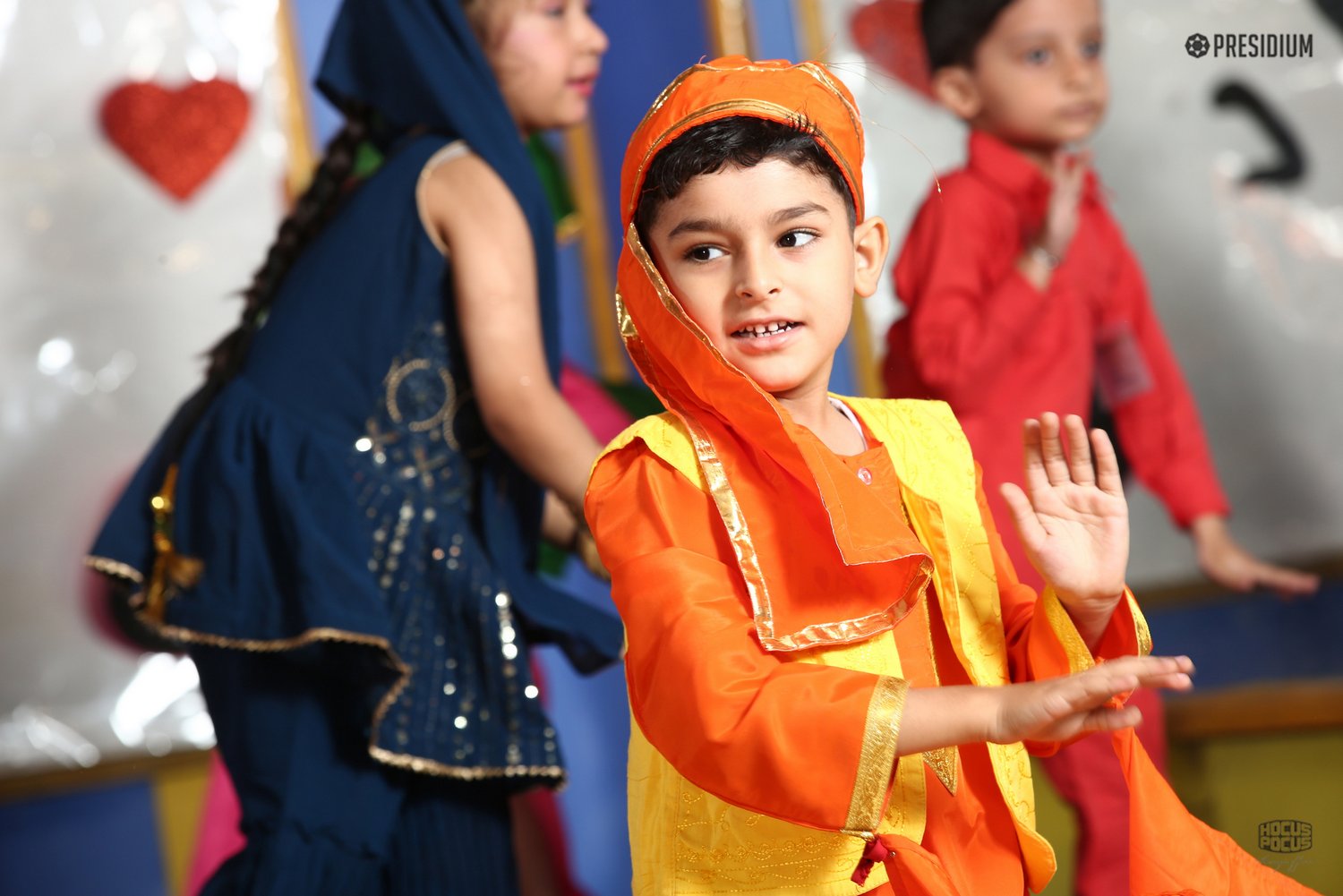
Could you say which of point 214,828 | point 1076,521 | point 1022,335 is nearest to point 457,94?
point 1022,335

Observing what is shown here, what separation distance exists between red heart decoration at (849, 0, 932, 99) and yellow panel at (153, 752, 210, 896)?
1567 millimetres

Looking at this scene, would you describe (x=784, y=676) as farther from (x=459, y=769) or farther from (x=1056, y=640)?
(x=459, y=769)

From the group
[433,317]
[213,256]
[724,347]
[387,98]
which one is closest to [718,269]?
[724,347]

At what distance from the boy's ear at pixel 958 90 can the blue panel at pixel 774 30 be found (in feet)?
0.71

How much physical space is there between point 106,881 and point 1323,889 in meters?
1.87

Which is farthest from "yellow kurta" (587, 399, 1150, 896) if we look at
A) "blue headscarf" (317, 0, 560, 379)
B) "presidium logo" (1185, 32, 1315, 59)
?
"presidium logo" (1185, 32, 1315, 59)

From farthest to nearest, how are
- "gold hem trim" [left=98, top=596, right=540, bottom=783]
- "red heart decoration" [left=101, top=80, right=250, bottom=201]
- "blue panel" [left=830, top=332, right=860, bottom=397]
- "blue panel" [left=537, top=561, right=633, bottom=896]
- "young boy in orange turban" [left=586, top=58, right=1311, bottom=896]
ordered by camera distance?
"red heart decoration" [left=101, top=80, right=250, bottom=201] < "blue panel" [left=537, top=561, right=633, bottom=896] < "blue panel" [left=830, top=332, right=860, bottom=397] < "gold hem trim" [left=98, top=596, right=540, bottom=783] < "young boy in orange turban" [left=586, top=58, right=1311, bottom=896]

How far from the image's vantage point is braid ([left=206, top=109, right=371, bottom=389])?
1.69 meters

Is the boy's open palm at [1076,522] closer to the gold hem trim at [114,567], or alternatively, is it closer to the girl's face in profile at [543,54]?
the girl's face in profile at [543,54]

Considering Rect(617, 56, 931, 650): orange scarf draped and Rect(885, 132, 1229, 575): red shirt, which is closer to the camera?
Rect(617, 56, 931, 650): orange scarf draped

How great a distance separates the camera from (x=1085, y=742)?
177 centimetres

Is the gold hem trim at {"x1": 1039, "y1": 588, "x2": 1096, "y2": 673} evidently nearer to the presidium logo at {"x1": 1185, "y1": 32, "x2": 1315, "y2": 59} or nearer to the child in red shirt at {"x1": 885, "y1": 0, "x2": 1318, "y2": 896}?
the child in red shirt at {"x1": 885, "y1": 0, "x2": 1318, "y2": 896}

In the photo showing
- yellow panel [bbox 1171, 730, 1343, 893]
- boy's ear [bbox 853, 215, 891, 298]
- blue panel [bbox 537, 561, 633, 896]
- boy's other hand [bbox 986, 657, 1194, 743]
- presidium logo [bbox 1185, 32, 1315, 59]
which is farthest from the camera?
blue panel [bbox 537, 561, 633, 896]

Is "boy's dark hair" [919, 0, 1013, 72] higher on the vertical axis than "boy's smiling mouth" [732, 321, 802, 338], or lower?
higher
